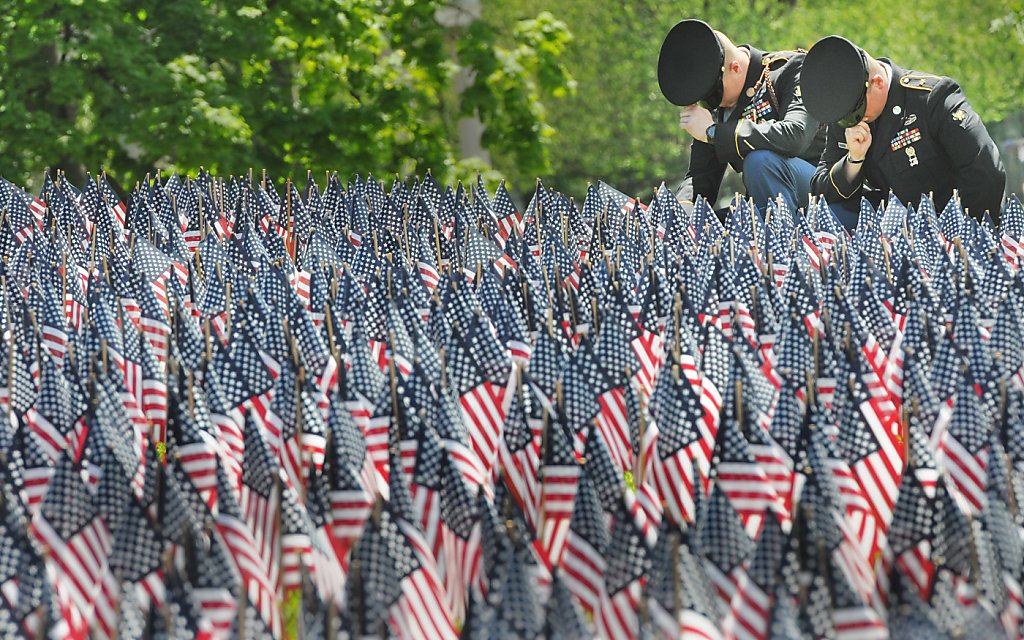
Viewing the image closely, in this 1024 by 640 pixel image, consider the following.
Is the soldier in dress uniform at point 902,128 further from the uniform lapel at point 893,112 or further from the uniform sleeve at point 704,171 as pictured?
the uniform sleeve at point 704,171

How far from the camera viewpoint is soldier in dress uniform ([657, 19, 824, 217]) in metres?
10.9

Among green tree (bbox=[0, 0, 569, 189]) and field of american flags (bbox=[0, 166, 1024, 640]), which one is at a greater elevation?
Result: green tree (bbox=[0, 0, 569, 189])

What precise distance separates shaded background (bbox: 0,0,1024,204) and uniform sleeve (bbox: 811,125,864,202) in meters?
7.65

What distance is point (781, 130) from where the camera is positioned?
35.5 feet

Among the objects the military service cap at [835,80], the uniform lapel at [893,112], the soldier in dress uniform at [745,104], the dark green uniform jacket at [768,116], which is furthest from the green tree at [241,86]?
the uniform lapel at [893,112]

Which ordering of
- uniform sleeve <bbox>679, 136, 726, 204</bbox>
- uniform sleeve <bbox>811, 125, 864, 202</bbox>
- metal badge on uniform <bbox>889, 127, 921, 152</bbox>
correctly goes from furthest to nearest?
uniform sleeve <bbox>679, 136, 726, 204</bbox> → uniform sleeve <bbox>811, 125, 864, 202</bbox> → metal badge on uniform <bbox>889, 127, 921, 152</bbox>

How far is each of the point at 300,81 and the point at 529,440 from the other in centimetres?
1460

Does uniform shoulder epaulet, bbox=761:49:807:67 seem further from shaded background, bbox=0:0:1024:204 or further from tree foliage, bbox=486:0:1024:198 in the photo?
tree foliage, bbox=486:0:1024:198

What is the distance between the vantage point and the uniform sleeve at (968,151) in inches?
380

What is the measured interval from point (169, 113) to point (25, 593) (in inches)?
487

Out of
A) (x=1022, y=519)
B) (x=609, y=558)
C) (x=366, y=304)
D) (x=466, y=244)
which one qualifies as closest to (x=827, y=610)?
(x=609, y=558)

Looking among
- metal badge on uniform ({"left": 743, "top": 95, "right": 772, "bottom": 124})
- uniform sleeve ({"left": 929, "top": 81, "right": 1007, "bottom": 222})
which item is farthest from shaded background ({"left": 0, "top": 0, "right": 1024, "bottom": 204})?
uniform sleeve ({"left": 929, "top": 81, "right": 1007, "bottom": 222})

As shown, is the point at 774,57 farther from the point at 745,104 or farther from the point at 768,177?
the point at 768,177

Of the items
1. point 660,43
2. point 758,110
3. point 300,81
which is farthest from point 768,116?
point 660,43
